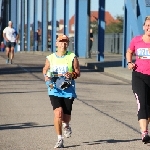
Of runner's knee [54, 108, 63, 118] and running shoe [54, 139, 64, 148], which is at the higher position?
runner's knee [54, 108, 63, 118]

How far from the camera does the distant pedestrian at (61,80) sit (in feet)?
30.0

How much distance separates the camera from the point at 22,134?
10.3m

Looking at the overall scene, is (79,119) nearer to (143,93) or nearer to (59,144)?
(143,93)

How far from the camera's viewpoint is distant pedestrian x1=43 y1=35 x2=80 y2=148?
30.0 ft

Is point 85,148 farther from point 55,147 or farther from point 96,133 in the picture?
point 96,133

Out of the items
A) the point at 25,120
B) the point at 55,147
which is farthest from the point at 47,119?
the point at 55,147

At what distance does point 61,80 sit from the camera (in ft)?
29.9

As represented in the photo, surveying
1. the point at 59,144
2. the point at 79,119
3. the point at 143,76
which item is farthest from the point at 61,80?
the point at 79,119

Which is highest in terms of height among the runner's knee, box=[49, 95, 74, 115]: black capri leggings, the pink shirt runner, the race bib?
the pink shirt runner

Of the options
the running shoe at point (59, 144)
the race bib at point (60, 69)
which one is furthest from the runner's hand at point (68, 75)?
the running shoe at point (59, 144)

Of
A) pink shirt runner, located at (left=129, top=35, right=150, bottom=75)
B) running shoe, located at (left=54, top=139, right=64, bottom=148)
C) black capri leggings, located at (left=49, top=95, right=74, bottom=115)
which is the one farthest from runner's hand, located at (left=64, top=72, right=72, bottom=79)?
pink shirt runner, located at (left=129, top=35, right=150, bottom=75)

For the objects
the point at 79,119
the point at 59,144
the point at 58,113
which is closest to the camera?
the point at 59,144

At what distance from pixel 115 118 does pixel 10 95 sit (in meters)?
4.64

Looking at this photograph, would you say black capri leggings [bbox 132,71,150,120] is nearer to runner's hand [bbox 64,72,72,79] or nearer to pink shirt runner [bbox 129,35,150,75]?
pink shirt runner [bbox 129,35,150,75]
